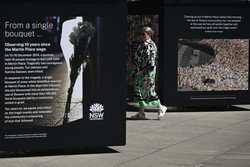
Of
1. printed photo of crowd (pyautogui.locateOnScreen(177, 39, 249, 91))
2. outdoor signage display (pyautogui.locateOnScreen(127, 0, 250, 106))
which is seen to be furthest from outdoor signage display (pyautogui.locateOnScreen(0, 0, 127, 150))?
printed photo of crowd (pyautogui.locateOnScreen(177, 39, 249, 91))

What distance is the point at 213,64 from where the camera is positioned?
45.7ft

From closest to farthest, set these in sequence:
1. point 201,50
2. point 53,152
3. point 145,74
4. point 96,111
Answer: point 96,111 < point 53,152 < point 145,74 < point 201,50

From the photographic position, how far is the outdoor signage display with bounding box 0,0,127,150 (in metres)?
8.03

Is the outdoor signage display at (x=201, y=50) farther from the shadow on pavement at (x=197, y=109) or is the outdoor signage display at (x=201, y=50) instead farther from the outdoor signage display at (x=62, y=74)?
the outdoor signage display at (x=62, y=74)

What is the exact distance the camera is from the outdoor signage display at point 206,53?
44.4 ft

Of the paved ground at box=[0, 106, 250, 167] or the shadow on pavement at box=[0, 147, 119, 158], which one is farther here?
the shadow on pavement at box=[0, 147, 119, 158]

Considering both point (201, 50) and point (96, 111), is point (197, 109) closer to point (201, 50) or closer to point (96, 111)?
point (201, 50)

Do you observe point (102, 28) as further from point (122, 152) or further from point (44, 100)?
point (122, 152)

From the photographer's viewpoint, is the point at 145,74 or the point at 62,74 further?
the point at 145,74

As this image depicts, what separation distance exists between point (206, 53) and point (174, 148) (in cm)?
486

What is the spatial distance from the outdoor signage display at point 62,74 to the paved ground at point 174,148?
23cm

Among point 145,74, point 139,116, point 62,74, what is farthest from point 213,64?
point 62,74

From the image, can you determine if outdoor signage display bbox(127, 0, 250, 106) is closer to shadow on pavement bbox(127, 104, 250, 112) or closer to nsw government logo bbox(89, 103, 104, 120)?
shadow on pavement bbox(127, 104, 250, 112)

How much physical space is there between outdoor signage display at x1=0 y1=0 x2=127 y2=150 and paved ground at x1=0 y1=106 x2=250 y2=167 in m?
0.23
